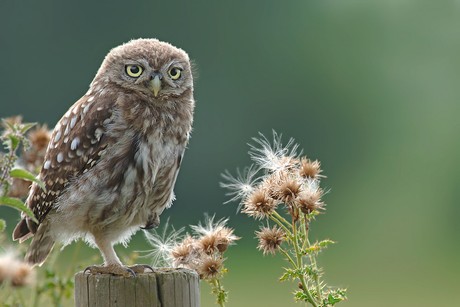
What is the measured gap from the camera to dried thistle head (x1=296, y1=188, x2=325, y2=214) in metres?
3.97

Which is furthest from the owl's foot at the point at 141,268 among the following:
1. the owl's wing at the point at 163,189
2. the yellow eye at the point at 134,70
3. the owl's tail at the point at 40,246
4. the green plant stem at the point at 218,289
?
the yellow eye at the point at 134,70

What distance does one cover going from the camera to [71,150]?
440 cm

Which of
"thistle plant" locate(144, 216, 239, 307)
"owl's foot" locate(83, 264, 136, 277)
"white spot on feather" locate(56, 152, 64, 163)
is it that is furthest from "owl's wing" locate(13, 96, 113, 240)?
"thistle plant" locate(144, 216, 239, 307)

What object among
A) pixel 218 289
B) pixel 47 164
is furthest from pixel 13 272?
pixel 47 164

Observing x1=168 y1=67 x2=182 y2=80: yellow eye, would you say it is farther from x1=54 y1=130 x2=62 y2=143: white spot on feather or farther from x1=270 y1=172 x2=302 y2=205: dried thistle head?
x1=270 y1=172 x2=302 y2=205: dried thistle head

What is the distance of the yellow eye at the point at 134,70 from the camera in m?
4.51

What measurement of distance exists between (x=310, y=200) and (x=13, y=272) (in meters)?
1.70

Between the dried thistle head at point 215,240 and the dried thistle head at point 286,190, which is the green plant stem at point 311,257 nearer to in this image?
the dried thistle head at point 286,190

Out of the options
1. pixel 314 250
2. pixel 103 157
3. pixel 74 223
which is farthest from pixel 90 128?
pixel 314 250

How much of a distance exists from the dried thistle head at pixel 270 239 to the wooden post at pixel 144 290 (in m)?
0.53

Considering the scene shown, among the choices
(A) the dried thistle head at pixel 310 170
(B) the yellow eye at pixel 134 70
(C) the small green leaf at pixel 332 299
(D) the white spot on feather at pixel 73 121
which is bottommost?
(C) the small green leaf at pixel 332 299

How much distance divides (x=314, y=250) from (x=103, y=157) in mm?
1208

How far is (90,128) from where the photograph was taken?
4.36m

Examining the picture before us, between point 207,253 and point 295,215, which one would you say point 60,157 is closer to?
point 207,253
